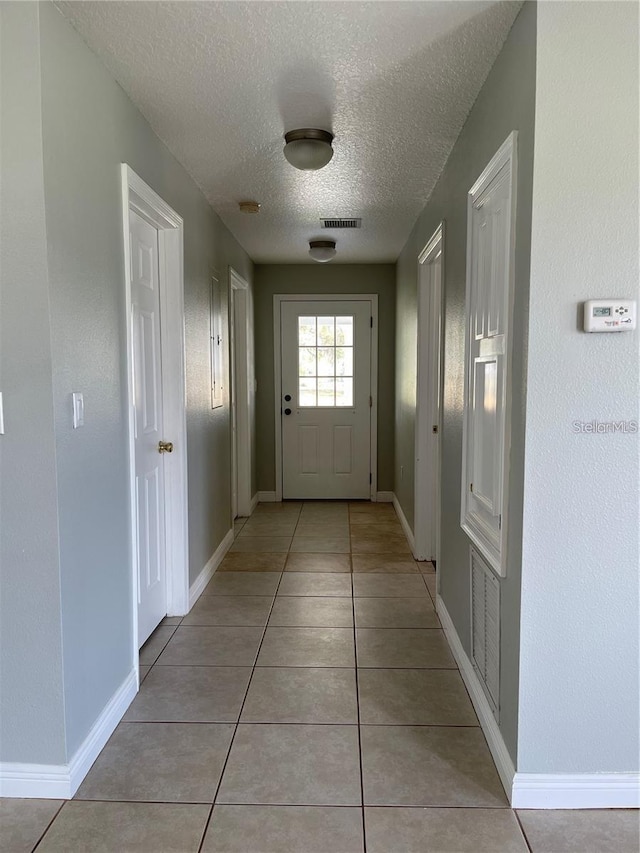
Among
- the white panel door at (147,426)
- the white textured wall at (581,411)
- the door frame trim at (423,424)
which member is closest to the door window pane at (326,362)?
the door frame trim at (423,424)

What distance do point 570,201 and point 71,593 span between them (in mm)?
1837

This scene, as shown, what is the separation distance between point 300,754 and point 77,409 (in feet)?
4.44

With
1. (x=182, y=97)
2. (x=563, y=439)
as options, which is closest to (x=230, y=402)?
(x=182, y=97)

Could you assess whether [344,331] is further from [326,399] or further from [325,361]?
[326,399]

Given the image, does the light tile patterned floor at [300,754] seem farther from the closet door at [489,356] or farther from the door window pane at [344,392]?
the door window pane at [344,392]

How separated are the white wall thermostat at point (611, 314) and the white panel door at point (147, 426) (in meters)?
1.81

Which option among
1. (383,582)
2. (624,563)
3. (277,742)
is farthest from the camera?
(383,582)

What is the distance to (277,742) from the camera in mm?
2092

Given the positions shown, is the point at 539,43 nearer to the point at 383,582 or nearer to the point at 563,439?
the point at 563,439

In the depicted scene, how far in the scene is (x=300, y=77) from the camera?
2.12 metres

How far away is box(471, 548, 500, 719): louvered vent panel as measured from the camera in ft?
6.63

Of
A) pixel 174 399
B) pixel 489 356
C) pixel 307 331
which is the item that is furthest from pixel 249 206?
pixel 307 331

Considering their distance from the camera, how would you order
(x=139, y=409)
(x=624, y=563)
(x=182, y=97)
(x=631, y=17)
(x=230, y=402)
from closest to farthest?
(x=631, y=17)
(x=624, y=563)
(x=182, y=97)
(x=139, y=409)
(x=230, y=402)

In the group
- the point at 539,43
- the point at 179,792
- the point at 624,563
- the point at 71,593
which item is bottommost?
the point at 179,792
